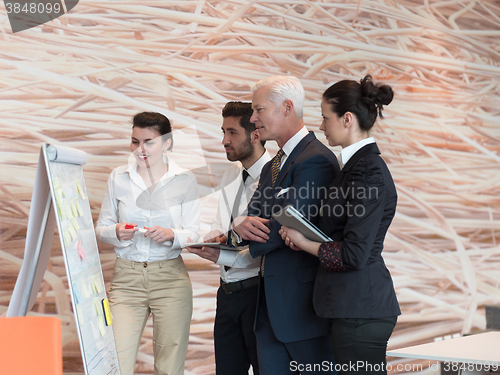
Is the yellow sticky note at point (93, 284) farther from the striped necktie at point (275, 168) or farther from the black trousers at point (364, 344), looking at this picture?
the black trousers at point (364, 344)

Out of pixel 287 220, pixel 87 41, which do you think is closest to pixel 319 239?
pixel 287 220

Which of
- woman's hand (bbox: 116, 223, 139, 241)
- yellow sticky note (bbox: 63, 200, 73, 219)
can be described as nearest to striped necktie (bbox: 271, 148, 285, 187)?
woman's hand (bbox: 116, 223, 139, 241)

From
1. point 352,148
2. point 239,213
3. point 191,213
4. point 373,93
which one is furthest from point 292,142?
point 191,213

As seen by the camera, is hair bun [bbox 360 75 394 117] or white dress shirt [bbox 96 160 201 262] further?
white dress shirt [bbox 96 160 201 262]

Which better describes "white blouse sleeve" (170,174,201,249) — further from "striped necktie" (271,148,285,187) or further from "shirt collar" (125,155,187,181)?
"striped necktie" (271,148,285,187)

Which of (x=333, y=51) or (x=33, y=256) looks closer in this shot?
(x=33, y=256)

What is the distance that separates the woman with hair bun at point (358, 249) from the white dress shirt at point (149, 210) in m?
0.94

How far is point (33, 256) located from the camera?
6.04 ft

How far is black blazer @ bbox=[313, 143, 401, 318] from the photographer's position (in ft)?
5.68

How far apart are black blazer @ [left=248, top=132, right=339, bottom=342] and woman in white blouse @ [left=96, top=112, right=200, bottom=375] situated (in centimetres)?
69

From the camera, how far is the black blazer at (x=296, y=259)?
197cm

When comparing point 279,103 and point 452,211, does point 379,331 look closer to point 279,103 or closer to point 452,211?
point 279,103

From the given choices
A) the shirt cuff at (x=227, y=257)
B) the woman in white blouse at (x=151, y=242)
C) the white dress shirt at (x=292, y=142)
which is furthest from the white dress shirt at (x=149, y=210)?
the white dress shirt at (x=292, y=142)

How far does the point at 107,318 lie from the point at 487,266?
3.62 m
